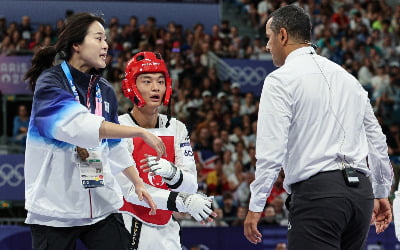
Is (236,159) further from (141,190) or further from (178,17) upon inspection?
(141,190)

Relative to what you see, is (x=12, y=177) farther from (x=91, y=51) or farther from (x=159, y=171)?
(x=91, y=51)

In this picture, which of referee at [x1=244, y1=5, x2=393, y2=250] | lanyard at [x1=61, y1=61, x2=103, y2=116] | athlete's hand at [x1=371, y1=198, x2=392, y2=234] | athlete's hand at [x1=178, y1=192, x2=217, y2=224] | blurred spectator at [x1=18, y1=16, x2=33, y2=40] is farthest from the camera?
blurred spectator at [x1=18, y1=16, x2=33, y2=40]

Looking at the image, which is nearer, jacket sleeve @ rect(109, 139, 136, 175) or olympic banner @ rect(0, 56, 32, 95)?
jacket sleeve @ rect(109, 139, 136, 175)

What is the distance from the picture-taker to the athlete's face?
616 centimetres

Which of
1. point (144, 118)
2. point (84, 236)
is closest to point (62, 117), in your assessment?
point (84, 236)

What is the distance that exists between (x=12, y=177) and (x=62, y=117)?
30.0 ft

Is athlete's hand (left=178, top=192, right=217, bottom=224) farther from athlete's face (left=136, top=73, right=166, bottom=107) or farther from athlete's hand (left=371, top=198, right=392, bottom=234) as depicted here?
athlete's hand (left=371, top=198, right=392, bottom=234)

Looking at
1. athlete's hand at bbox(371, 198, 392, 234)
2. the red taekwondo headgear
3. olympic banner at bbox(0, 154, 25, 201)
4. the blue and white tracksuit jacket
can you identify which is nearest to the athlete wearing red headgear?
the red taekwondo headgear

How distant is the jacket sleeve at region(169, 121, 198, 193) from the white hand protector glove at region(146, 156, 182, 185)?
3.3 inches

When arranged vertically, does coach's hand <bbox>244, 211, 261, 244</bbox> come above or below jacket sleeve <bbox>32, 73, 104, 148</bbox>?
below

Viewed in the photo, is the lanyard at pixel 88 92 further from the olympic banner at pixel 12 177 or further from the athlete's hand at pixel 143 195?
the olympic banner at pixel 12 177

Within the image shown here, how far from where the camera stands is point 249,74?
55.9 ft

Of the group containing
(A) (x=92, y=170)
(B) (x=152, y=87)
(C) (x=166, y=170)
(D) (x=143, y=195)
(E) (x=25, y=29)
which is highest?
(E) (x=25, y=29)

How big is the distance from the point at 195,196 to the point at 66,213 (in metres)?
1.48
